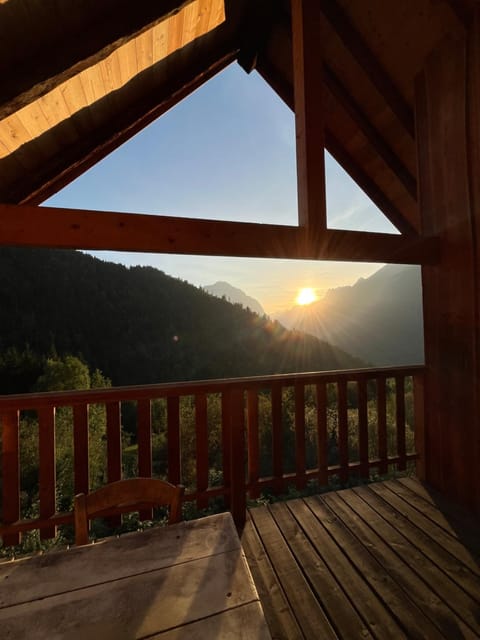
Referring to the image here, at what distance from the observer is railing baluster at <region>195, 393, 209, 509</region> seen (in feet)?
7.00

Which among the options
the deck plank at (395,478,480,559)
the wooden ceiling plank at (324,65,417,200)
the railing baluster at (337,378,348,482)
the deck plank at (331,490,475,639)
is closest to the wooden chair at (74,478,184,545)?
the deck plank at (331,490,475,639)

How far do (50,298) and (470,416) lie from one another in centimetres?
3395

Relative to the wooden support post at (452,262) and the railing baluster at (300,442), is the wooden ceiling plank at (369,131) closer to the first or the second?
the wooden support post at (452,262)

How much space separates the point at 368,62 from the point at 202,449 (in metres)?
3.47

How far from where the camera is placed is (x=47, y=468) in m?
1.91

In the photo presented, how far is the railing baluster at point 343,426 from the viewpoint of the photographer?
97.1 inches

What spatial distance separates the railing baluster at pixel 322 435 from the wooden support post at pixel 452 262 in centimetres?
90

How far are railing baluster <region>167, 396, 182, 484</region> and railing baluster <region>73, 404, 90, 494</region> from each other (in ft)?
1.72

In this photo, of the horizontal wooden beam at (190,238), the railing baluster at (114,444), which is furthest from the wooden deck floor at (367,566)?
the horizontal wooden beam at (190,238)

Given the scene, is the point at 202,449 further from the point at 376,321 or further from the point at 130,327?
the point at 376,321

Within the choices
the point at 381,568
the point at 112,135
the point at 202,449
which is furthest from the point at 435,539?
the point at 112,135

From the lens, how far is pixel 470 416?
7.21ft

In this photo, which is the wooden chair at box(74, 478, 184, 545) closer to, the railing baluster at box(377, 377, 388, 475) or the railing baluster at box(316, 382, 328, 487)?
the railing baluster at box(316, 382, 328, 487)

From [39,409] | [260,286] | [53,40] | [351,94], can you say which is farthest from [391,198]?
[260,286]
